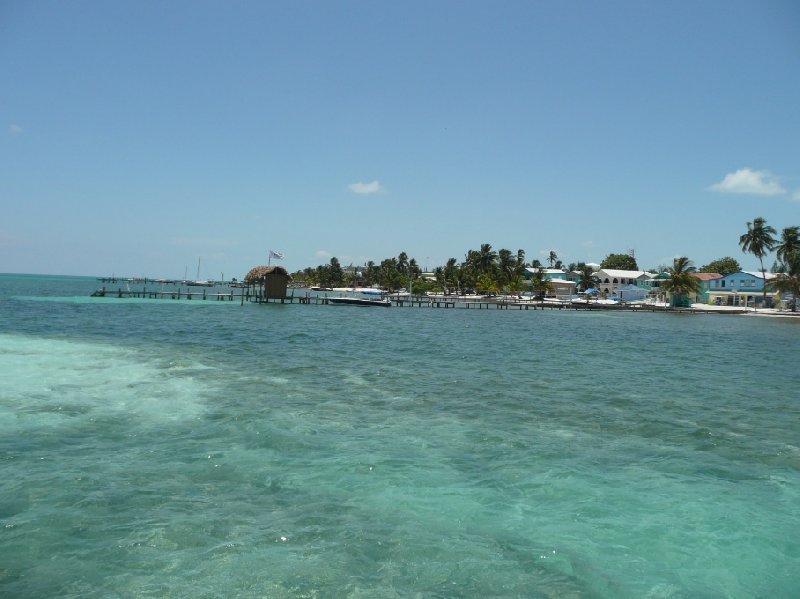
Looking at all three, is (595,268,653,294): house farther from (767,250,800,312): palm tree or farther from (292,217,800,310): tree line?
(767,250,800,312): palm tree

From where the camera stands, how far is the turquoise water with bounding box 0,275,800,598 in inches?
245

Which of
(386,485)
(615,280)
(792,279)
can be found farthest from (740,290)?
(386,485)

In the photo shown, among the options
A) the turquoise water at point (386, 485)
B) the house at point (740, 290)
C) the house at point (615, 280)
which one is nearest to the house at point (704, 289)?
the house at point (740, 290)

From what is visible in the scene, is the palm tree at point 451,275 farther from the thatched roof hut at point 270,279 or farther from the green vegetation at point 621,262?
the thatched roof hut at point 270,279

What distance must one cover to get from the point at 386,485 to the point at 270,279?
207ft

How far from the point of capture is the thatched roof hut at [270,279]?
69.0 metres

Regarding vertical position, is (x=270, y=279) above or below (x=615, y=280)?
below

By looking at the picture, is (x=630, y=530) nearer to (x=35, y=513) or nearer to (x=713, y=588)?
(x=713, y=588)

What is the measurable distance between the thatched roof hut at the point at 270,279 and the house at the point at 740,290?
232ft

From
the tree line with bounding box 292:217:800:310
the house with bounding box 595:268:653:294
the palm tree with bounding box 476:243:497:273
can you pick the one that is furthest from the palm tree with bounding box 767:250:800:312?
the palm tree with bounding box 476:243:497:273

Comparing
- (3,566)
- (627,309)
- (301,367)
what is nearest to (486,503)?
(3,566)

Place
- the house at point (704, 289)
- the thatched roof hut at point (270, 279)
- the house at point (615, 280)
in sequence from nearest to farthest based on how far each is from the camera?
the thatched roof hut at point (270, 279)
the house at point (704, 289)
the house at point (615, 280)

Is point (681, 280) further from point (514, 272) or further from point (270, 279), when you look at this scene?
point (270, 279)

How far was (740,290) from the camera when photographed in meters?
91.9
